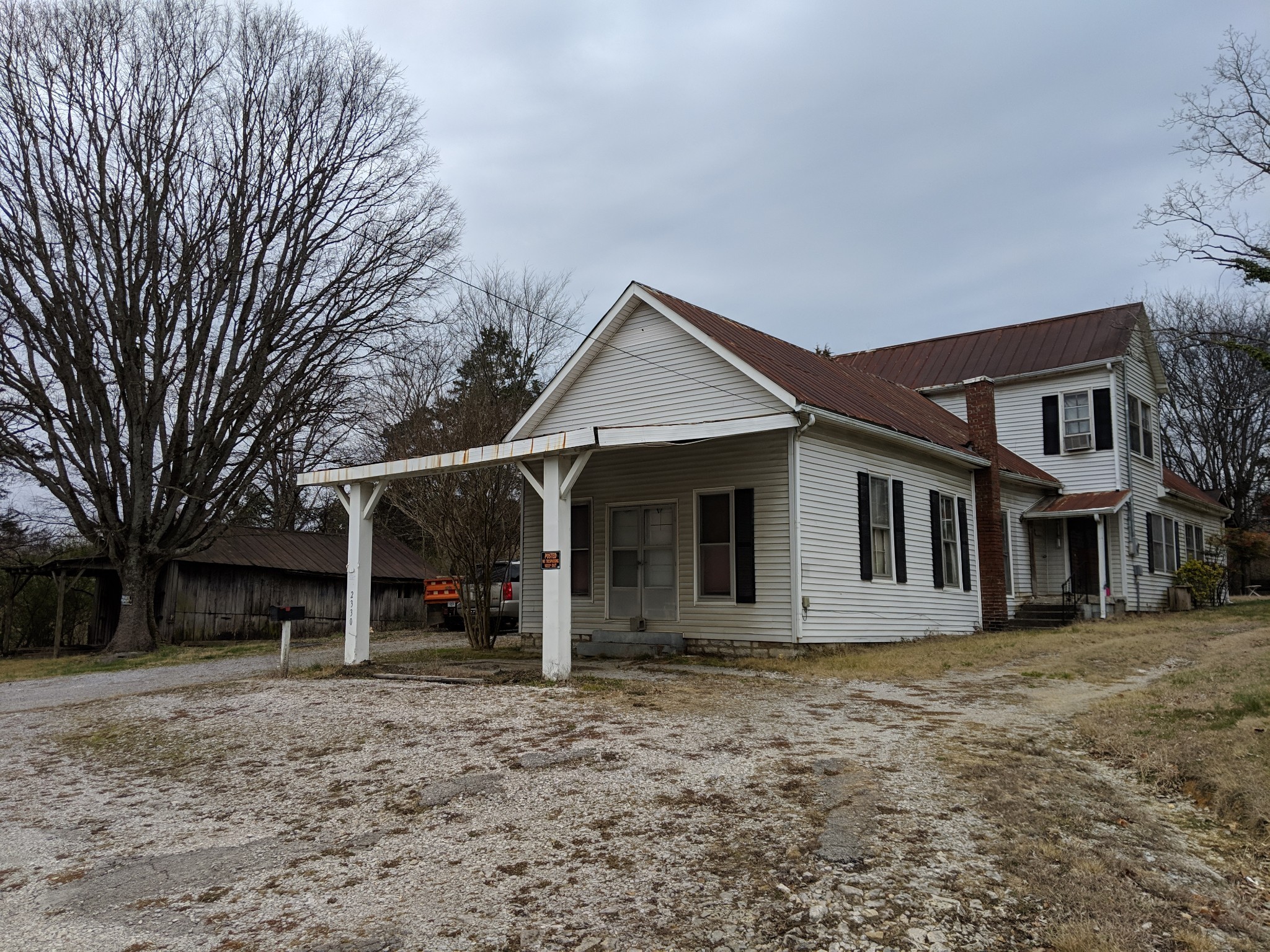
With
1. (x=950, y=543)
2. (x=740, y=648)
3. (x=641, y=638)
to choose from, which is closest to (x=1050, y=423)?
(x=950, y=543)

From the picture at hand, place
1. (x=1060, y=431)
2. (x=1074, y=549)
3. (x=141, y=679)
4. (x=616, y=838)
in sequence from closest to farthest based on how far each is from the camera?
(x=616, y=838), (x=141, y=679), (x=1074, y=549), (x=1060, y=431)

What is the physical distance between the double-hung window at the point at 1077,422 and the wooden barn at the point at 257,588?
715 inches

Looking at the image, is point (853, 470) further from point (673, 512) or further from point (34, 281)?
point (34, 281)

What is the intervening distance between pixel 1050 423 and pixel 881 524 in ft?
31.7

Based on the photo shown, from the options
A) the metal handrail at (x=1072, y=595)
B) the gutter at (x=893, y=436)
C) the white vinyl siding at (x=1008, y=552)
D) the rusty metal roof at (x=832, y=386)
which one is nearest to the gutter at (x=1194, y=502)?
the metal handrail at (x=1072, y=595)

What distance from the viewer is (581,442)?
→ 10.4m

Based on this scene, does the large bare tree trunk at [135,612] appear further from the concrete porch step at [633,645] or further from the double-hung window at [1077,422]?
the double-hung window at [1077,422]

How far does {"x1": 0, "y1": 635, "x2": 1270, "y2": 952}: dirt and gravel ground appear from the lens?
3764 millimetres

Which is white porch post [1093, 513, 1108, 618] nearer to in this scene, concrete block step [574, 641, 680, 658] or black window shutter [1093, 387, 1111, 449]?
black window shutter [1093, 387, 1111, 449]

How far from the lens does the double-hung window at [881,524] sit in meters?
14.6

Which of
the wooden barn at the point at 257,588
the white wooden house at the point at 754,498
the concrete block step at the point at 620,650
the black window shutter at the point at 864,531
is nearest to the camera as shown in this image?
the white wooden house at the point at 754,498

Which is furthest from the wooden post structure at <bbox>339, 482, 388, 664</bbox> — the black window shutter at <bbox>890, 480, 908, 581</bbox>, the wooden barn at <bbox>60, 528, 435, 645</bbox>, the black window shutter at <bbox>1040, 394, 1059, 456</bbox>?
the black window shutter at <bbox>1040, 394, 1059, 456</bbox>

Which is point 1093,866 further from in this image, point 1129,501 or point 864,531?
point 1129,501

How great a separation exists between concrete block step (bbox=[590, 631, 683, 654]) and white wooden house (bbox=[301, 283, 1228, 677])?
135 mm
